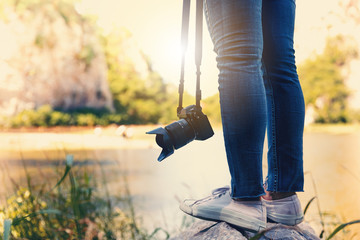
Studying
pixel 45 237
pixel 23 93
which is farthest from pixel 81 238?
pixel 23 93

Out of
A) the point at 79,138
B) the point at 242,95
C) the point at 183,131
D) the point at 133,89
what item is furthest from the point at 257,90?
the point at 133,89

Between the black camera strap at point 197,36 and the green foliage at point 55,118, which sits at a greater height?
the black camera strap at point 197,36

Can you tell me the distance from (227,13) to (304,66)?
80.5 ft

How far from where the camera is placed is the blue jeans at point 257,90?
102 cm

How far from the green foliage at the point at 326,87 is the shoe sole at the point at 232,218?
20052 millimetres

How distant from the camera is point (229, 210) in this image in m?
1.12

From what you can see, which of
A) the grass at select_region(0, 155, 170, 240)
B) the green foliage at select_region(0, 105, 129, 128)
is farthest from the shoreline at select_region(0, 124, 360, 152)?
the grass at select_region(0, 155, 170, 240)

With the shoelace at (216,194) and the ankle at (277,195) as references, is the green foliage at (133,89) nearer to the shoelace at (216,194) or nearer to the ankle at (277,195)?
the shoelace at (216,194)

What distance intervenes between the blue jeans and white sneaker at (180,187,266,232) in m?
0.04

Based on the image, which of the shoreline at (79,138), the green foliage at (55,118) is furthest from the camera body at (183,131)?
the green foliage at (55,118)

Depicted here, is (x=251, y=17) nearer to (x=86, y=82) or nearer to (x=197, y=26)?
(x=197, y=26)

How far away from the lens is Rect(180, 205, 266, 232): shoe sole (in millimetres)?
1065

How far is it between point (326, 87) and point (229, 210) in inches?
858

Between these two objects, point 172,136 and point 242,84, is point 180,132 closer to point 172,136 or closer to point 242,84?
point 172,136
